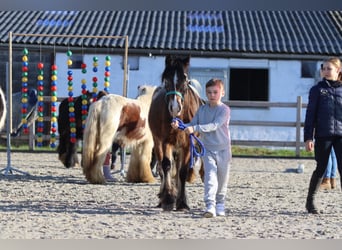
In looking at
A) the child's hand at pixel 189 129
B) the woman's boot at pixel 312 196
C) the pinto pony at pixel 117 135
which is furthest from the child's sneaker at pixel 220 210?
the pinto pony at pixel 117 135

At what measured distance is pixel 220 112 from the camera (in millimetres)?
6918

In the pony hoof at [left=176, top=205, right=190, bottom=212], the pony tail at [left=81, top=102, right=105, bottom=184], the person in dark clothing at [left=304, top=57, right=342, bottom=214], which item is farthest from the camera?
the pony tail at [left=81, top=102, right=105, bottom=184]

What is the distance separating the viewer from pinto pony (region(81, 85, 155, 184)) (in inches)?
385

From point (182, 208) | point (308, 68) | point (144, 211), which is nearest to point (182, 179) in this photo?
point (182, 208)

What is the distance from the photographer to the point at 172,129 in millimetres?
7359

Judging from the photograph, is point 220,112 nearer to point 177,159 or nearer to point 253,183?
point 177,159

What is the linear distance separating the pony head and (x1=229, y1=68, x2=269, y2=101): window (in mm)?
11733

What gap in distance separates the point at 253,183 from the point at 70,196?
3.32m

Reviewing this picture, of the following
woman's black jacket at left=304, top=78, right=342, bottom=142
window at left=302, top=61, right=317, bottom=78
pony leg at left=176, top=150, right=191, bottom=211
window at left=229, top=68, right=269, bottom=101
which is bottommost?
pony leg at left=176, top=150, right=191, bottom=211

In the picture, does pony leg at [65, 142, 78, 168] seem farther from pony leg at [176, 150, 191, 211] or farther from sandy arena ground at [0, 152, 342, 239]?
pony leg at [176, 150, 191, 211]

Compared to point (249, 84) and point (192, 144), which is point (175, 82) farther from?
point (249, 84)

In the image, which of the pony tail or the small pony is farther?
the small pony

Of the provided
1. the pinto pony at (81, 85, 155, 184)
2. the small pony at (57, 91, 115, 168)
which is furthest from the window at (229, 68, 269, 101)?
the pinto pony at (81, 85, 155, 184)

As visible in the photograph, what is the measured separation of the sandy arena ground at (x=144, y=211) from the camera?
19.2 ft
